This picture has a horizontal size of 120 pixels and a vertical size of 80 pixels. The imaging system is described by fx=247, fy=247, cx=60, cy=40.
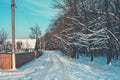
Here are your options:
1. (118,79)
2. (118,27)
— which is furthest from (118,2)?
(118,79)

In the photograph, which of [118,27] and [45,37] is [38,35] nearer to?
[45,37]

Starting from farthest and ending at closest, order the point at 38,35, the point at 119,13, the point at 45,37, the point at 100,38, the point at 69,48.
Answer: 1. the point at 45,37
2. the point at 38,35
3. the point at 69,48
4. the point at 100,38
5. the point at 119,13

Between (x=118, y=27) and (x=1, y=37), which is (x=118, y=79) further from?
(x=1, y=37)

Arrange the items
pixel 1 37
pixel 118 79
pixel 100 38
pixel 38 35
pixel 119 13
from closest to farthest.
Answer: pixel 118 79, pixel 119 13, pixel 100 38, pixel 1 37, pixel 38 35

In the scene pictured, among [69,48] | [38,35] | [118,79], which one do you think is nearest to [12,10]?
[118,79]

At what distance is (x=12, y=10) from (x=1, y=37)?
5710 cm

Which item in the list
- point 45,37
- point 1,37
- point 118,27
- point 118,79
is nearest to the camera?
point 118,79

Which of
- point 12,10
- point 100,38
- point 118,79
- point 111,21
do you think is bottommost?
point 118,79

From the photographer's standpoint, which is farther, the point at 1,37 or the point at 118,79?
the point at 1,37

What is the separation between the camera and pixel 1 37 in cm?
7969

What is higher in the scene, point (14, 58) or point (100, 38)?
point (100, 38)

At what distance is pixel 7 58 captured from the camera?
2383 centimetres

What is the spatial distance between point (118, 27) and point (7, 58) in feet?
35.7

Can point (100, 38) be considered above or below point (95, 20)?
below
